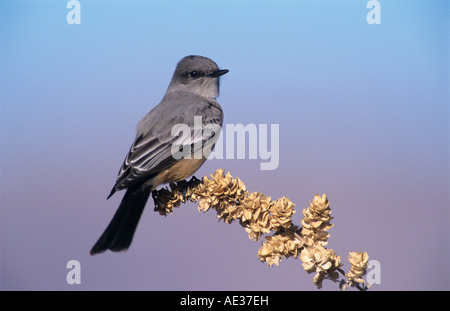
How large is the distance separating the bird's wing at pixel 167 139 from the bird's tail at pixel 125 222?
0.27 feet

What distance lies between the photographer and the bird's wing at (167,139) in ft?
10.2

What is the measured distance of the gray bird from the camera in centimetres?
286

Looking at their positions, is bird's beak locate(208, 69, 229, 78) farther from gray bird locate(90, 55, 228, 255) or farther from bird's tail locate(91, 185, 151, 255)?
bird's tail locate(91, 185, 151, 255)

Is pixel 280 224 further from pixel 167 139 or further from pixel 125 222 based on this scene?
pixel 167 139

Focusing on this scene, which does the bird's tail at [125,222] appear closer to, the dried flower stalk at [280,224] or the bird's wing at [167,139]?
the bird's wing at [167,139]

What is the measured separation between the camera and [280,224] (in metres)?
2.12

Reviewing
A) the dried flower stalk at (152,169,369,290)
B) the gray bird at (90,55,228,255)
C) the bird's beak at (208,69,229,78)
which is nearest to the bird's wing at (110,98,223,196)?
the gray bird at (90,55,228,255)

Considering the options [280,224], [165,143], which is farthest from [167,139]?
[280,224]

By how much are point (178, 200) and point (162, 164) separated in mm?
310

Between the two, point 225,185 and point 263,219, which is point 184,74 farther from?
point 263,219

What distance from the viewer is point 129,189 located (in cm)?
310

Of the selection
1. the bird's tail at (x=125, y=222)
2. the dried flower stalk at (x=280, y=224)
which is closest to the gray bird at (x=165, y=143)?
the bird's tail at (x=125, y=222)

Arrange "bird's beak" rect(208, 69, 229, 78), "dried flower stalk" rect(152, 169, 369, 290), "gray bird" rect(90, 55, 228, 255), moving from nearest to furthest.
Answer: "dried flower stalk" rect(152, 169, 369, 290) < "gray bird" rect(90, 55, 228, 255) < "bird's beak" rect(208, 69, 229, 78)

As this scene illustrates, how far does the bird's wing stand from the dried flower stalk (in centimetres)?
51
